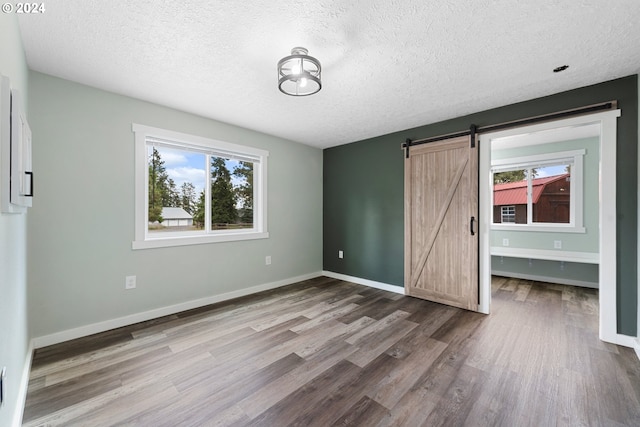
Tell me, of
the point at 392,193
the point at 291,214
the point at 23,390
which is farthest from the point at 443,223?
the point at 23,390

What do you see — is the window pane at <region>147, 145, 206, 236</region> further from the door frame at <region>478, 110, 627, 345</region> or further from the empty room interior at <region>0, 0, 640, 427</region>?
the door frame at <region>478, 110, 627, 345</region>

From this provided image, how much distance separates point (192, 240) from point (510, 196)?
5.64 m

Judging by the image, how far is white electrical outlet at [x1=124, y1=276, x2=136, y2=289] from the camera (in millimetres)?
2787

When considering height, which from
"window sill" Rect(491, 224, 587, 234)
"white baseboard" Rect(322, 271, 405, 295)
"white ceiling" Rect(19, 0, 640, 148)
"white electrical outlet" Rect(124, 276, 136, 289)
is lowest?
"white baseboard" Rect(322, 271, 405, 295)

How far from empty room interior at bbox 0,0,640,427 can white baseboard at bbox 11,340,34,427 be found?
32 millimetres

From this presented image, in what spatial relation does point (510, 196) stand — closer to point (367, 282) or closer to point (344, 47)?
point (367, 282)

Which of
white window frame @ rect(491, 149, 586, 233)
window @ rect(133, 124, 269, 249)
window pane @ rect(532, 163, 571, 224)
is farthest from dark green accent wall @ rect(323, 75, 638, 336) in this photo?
window pane @ rect(532, 163, 571, 224)

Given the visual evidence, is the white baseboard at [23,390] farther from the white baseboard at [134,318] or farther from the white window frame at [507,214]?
the white window frame at [507,214]

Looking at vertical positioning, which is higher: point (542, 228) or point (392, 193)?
point (392, 193)

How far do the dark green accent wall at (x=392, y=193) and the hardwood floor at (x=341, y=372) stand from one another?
918 millimetres

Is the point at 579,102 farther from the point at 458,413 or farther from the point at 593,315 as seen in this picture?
the point at 458,413

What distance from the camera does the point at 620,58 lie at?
6.97 feet

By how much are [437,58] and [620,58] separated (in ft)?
4.77

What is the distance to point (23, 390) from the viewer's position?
1.70 meters
